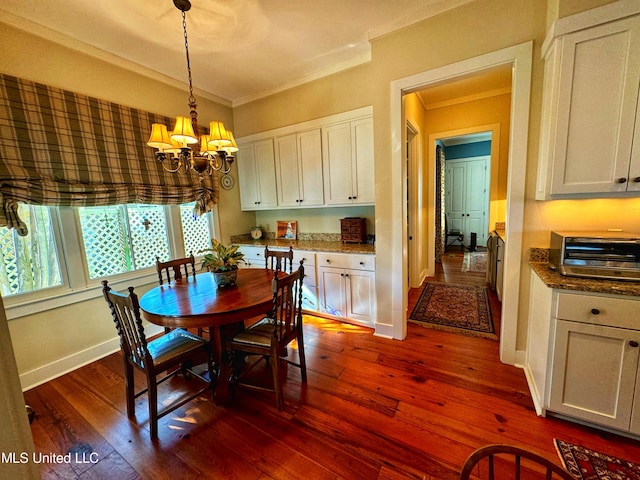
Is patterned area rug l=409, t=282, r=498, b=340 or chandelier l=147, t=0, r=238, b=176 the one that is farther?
patterned area rug l=409, t=282, r=498, b=340

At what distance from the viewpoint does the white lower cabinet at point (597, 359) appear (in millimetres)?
1439

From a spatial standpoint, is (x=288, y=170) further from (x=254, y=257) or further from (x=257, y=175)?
(x=254, y=257)

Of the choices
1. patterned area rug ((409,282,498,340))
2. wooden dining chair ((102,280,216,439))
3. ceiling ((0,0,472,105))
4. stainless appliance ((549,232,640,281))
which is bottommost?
patterned area rug ((409,282,498,340))

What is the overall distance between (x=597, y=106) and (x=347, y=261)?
2.15m

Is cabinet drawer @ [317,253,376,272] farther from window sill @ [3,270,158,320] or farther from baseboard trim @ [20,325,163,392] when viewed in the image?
baseboard trim @ [20,325,163,392]

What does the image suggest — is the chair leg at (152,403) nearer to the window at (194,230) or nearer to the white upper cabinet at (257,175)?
the window at (194,230)

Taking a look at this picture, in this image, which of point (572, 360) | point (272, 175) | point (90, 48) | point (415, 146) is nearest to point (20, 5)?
point (90, 48)

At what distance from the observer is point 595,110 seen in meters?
1.59

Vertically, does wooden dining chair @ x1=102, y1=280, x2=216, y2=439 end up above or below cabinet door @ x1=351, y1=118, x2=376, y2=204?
below

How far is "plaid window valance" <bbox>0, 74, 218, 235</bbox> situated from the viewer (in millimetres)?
2010

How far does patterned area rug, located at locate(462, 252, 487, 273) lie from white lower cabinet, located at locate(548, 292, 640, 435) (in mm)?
3571

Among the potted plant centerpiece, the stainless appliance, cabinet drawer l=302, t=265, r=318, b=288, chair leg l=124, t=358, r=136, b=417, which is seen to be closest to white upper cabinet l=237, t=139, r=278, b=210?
cabinet drawer l=302, t=265, r=318, b=288

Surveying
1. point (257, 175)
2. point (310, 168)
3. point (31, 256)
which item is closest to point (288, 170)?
point (310, 168)

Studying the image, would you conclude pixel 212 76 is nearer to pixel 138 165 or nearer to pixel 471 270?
pixel 138 165
